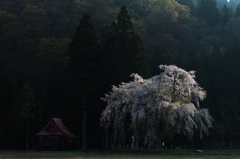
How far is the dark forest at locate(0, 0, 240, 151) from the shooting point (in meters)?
39.0

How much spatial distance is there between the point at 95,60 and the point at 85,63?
217 centimetres

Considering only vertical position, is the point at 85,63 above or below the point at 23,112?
above

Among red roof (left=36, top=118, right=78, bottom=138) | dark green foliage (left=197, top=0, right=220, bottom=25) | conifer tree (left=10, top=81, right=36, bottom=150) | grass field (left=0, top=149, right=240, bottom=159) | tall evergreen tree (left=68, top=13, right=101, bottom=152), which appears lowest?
grass field (left=0, top=149, right=240, bottom=159)

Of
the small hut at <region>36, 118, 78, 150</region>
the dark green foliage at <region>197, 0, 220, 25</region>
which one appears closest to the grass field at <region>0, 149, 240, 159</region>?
the small hut at <region>36, 118, 78, 150</region>

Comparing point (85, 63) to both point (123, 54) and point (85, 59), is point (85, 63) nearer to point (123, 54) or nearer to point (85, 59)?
point (85, 59)

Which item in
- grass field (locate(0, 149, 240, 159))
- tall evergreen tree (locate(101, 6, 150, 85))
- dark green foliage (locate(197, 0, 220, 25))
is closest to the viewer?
grass field (locate(0, 149, 240, 159))

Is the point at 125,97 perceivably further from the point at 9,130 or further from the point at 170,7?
the point at 170,7

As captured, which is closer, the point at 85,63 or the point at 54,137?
the point at 85,63

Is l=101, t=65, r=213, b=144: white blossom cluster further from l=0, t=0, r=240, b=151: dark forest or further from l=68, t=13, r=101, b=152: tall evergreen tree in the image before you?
l=68, t=13, r=101, b=152: tall evergreen tree

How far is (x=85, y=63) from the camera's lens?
37812 mm

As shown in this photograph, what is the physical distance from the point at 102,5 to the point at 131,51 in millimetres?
49862

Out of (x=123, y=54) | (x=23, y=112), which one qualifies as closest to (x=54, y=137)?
(x=23, y=112)

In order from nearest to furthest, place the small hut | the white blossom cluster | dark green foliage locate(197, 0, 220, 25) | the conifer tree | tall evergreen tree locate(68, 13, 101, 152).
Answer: the white blossom cluster
tall evergreen tree locate(68, 13, 101, 152)
the small hut
the conifer tree
dark green foliage locate(197, 0, 220, 25)

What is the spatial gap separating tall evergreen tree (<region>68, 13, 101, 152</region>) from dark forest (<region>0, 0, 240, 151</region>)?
4.7 inches
